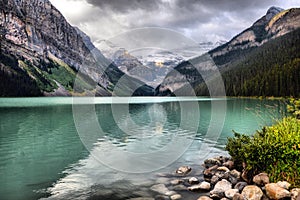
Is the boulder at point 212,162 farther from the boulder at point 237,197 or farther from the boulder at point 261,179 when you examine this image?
the boulder at point 237,197

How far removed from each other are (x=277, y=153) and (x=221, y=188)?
3.29m

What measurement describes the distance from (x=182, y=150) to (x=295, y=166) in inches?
549

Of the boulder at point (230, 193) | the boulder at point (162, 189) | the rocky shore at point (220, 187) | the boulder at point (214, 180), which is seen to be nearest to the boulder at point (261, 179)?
the rocky shore at point (220, 187)

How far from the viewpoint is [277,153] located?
12.7m

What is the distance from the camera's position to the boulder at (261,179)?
1264 cm

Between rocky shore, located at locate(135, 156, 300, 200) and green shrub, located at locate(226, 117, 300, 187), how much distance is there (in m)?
0.56

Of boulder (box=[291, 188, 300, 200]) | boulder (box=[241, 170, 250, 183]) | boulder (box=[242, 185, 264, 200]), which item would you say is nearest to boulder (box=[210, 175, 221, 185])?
boulder (box=[241, 170, 250, 183])

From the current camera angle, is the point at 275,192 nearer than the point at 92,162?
Yes

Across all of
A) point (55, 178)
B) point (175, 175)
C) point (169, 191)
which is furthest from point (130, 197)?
point (55, 178)

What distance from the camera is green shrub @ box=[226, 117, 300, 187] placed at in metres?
12.0

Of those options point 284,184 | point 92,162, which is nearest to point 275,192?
point 284,184

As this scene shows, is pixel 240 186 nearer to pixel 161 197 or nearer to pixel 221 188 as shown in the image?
pixel 221 188

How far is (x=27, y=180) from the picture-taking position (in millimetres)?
15539

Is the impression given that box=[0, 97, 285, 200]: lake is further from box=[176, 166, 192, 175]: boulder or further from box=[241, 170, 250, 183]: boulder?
box=[241, 170, 250, 183]: boulder
